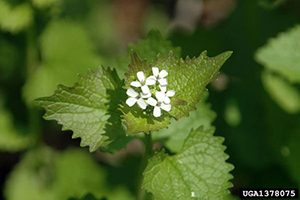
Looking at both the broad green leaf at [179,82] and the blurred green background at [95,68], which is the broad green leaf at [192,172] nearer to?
the broad green leaf at [179,82]

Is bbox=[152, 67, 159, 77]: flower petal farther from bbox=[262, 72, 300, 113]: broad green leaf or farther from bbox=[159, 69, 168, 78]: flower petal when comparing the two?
bbox=[262, 72, 300, 113]: broad green leaf

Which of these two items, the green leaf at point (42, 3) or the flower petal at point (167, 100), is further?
the green leaf at point (42, 3)

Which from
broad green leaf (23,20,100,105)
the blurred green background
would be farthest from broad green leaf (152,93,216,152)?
broad green leaf (23,20,100,105)

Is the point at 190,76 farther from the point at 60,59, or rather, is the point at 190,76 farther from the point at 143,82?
the point at 60,59

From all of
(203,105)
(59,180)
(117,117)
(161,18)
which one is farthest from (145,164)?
(161,18)

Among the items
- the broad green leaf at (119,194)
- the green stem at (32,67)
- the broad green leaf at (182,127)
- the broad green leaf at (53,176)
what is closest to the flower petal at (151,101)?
the broad green leaf at (182,127)
